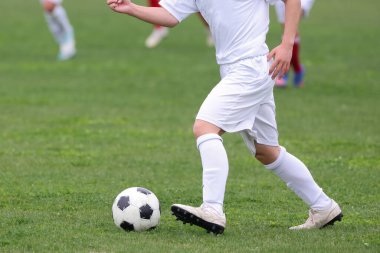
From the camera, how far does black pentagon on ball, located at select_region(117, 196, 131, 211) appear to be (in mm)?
5895

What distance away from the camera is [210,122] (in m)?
5.70

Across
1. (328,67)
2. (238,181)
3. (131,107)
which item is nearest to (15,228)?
(238,181)

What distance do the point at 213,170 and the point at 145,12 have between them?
1155mm

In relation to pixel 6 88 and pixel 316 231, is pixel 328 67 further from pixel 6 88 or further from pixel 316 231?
pixel 316 231

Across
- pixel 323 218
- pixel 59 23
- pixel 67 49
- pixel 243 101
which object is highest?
pixel 243 101

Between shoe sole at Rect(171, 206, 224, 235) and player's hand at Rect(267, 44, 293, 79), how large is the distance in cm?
99

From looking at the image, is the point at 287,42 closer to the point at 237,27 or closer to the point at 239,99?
the point at 237,27

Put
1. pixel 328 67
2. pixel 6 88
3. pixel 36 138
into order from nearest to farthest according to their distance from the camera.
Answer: pixel 36 138 < pixel 6 88 < pixel 328 67

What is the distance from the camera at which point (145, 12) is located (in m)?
6.06

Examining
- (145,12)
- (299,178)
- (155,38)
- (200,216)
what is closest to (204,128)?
(200,216)

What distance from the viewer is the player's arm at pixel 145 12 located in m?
5.97

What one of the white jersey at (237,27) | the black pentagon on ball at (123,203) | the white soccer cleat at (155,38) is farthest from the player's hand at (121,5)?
the white soccer cleat at (155,38)

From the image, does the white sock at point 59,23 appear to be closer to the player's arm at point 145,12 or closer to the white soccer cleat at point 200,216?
the player's arm at point 145,12

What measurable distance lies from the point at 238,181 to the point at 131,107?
478cm
